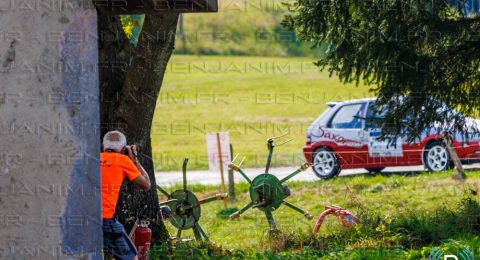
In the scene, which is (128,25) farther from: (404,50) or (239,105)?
(239,105)

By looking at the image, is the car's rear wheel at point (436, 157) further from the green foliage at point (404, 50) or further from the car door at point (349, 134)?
the green foliage at point (404, 50)

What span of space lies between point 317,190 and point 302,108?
2640cm

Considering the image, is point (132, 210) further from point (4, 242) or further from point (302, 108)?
point (302, 108)

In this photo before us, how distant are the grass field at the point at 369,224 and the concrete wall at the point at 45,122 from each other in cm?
273

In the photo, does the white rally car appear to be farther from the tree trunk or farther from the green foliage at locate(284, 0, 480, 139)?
the tree trunk

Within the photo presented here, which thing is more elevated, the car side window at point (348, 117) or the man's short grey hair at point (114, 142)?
the man's short grey hair at point (114, 142)

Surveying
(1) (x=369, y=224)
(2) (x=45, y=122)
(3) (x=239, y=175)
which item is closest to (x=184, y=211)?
(1) (x=369, y=224)

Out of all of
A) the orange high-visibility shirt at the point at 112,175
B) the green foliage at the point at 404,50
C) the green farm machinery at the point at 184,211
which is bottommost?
the green farm machinery at the point at 184,211

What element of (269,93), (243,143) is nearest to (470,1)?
(243,143)

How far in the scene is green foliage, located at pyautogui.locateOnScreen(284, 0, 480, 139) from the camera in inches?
605

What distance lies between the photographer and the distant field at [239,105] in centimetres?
3475

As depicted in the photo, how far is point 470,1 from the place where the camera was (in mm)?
15836

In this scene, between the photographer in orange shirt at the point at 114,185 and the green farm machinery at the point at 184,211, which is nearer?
the photographer in orange shirt at the point at 114,185

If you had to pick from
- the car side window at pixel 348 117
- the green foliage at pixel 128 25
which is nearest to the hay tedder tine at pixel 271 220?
the green foliage at pixel 128 25
